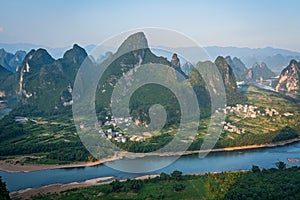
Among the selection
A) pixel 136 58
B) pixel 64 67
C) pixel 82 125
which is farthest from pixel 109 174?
pixel 64 67

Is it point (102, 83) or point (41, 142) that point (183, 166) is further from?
point (102, 83)

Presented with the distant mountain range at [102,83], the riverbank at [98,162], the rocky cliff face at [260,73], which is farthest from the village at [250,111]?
the rocky cliff face at [260,73]

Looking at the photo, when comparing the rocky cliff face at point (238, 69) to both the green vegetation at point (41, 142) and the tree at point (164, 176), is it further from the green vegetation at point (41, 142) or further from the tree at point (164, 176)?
the tree at point (164, 176)

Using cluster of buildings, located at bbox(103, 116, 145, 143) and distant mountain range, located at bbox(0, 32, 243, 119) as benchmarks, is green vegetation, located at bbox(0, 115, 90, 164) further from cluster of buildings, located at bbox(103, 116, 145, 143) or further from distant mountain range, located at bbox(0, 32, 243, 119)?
distant mountain range, located at bbox(0, 32, 243, 119)

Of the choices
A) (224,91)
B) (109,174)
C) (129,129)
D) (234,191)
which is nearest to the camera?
(234,191)

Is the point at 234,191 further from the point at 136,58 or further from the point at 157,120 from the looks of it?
the point at 136,58

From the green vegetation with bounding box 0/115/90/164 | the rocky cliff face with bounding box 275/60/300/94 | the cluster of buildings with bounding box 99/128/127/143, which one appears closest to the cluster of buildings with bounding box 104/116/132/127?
the cluster of buildings with bounding box 99/128/127/143
